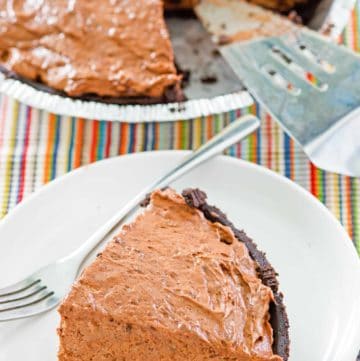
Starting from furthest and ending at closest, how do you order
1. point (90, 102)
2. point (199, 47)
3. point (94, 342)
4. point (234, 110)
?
point (199, 47)
point (234, 110)
point (90, 102)
point (94, 342)

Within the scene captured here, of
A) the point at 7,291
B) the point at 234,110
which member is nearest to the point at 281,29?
the point at 234,110

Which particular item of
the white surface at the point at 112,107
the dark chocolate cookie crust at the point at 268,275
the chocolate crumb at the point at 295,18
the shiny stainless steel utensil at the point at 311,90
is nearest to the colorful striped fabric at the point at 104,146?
the shiny stainless steel utensil at the point at 311,90

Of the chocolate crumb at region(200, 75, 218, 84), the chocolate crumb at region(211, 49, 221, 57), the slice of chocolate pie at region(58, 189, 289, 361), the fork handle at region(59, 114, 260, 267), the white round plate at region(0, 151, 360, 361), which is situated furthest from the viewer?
the chocolate crumb at region(211, 49, 221, 57)

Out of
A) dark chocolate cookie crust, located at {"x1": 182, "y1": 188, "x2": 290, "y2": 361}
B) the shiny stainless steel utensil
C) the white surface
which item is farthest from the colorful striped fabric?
dark chocolate cookie crust, located at {"x1": 182, "y1": 188, "x2": 290, "y2": 361}

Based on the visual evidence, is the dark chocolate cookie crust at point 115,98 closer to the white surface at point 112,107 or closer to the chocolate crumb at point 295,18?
the white surface at point 112,107

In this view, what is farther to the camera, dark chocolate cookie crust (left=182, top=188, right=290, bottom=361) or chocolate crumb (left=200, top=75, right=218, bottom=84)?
chocolate crumb (left=200, top=75, right=218, bottom=84)

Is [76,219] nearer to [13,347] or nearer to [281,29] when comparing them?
[13,347]

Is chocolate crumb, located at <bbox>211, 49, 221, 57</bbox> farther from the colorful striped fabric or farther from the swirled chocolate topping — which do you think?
the swirled chocolate topping

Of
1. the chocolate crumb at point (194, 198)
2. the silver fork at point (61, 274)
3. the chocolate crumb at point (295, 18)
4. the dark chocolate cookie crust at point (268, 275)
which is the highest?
the chocolate crumb at point (295, 18)
